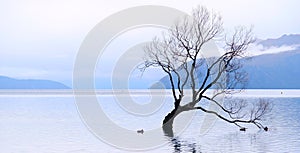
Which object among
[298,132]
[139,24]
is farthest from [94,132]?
[298,132]

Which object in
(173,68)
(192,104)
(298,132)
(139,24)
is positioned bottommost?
(298,132)

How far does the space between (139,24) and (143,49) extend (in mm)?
5603

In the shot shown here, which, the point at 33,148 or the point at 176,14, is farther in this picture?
the point at 176,14

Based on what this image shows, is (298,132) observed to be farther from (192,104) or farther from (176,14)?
(176,14)

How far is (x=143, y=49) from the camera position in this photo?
38.5m

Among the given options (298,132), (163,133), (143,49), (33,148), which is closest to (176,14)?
(143,49)

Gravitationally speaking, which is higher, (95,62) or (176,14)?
(176,14)

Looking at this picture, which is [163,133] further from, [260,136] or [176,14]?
[176,14]

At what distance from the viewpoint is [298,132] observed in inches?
1507

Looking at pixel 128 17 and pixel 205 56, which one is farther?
pixel 205 56

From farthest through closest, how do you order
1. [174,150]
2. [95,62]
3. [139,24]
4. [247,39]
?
[247,39]
[139,24]
[95,62]
[174,150]

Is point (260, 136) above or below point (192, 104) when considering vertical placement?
below

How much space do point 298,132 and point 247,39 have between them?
886cm

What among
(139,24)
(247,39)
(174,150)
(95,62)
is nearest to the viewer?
(174,150)
